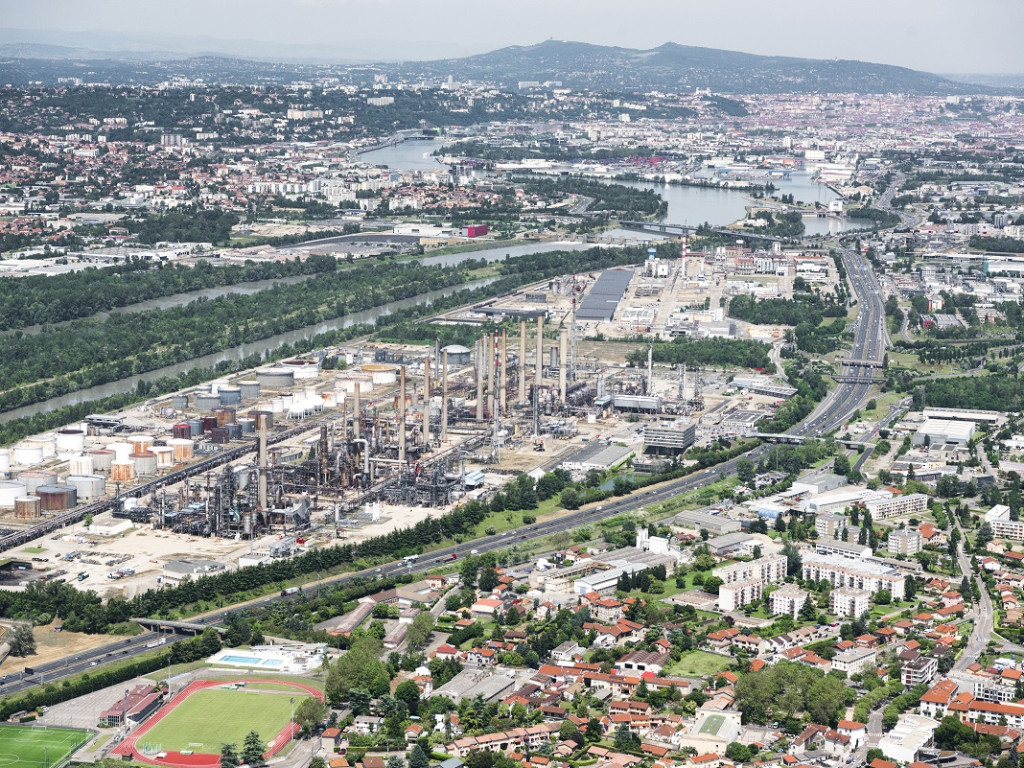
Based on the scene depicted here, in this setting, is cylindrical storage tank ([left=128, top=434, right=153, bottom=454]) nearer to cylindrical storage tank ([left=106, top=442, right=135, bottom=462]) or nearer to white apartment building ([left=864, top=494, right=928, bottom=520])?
cylindrical storage tank ([left=106, top=442, right=135, bottom=462])

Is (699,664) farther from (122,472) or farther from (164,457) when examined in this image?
(164,457)

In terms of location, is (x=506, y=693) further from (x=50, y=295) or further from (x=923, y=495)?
(x=50, y=295)

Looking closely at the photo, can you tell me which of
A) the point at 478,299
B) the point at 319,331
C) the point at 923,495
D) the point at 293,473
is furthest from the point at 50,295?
the point at 923,495

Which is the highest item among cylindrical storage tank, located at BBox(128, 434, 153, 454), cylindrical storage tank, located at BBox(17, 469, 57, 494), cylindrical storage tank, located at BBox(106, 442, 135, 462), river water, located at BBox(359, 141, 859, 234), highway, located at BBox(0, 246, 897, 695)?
cylindrical storage tank, located at BBox(106, 442, 135, 462)

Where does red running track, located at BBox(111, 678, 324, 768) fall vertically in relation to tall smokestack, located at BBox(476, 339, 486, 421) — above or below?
below

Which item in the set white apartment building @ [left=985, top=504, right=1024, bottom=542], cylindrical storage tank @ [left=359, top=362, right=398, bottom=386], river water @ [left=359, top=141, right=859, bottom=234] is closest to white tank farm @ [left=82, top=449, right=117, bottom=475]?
cylindrical storage tank @ [left=359, top=362, right=398, bottom=386]

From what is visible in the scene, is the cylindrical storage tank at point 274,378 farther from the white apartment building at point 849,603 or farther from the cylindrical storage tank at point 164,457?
the white apartment building at point 849,603
